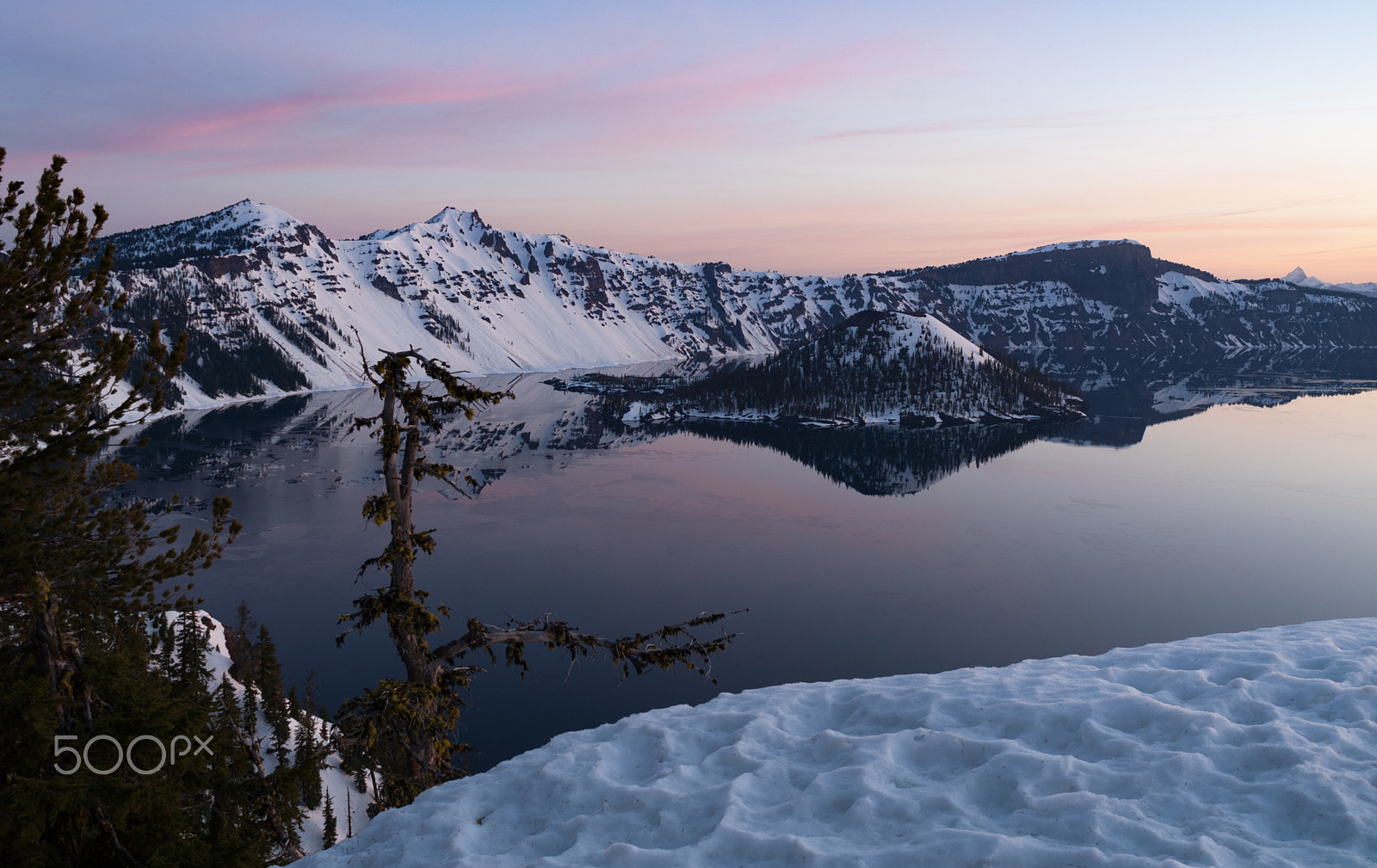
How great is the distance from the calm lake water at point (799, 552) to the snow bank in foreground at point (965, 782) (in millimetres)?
19481

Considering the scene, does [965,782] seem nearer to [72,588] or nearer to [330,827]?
[72,588]

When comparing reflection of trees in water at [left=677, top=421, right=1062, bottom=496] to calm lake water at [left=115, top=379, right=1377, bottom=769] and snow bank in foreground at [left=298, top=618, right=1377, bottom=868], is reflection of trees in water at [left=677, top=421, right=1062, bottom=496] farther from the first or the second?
snow bank in foreground at [left=298, top=618, right=1377, bottom=868]

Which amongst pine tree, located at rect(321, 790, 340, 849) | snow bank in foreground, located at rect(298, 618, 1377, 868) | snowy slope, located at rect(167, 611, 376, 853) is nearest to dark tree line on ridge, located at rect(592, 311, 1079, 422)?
snowy slope, located at rect(167, 611, 376, 853)

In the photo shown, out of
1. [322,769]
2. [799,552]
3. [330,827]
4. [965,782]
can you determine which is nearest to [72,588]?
[965,782]

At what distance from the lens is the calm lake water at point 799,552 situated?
153 feet

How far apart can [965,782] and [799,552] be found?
5975 centimetres

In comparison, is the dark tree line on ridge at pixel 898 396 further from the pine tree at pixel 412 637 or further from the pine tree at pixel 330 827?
the pine tree at pixel 412 637

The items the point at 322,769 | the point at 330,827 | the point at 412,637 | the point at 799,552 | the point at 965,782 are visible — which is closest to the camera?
the point at 965,782

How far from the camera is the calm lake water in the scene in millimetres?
46781

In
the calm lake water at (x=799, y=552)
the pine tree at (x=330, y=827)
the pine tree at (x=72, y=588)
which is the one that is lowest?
the pine tree at (x=330, y=827)

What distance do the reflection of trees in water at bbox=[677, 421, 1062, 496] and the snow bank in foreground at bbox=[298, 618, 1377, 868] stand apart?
285 feet

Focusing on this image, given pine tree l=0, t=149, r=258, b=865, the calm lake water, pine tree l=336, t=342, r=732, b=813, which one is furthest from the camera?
the calm lake water

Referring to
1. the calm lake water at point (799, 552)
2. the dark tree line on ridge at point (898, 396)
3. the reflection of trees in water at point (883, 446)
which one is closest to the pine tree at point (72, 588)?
the calm lake water at point (799, 552)

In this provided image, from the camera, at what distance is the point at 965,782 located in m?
8.34
